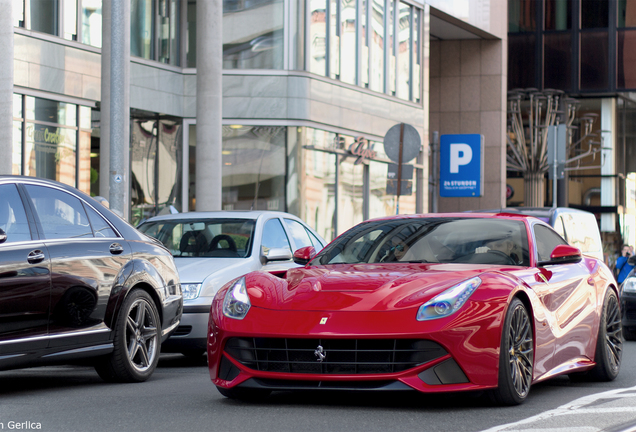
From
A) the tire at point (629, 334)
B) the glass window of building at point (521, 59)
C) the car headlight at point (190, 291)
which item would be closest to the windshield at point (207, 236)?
the car headlight at point (190, 291)

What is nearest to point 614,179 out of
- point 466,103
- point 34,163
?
point 466,103

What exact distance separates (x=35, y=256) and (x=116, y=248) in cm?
98

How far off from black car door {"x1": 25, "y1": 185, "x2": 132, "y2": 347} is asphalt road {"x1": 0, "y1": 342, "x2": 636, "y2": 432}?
0.45 m

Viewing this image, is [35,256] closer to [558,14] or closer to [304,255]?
[304,255]

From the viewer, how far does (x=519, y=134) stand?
135 ft

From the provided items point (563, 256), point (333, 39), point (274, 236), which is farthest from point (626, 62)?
point (563, 256)

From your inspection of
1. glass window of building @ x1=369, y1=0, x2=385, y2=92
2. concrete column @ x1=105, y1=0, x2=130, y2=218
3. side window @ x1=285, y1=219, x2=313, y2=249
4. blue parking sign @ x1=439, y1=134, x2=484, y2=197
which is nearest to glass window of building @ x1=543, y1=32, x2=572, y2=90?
blue parking sign @ x1=439, y1=134, x2=484, y2=197

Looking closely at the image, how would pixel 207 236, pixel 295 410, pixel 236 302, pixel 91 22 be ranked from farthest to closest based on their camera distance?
1. pixel 91 22
2. pixel 207 236
3. pixel 236 302
4. pixel 295 410

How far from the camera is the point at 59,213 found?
7383 mm

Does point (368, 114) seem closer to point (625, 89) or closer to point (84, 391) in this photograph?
point (625, 89)

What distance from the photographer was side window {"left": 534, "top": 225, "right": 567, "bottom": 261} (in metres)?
7.59

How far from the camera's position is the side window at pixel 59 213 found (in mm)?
7180

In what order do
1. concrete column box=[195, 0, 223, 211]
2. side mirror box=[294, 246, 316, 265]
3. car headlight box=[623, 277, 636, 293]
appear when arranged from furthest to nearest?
concrete column box=[195, 0, 223, 211]
car headlight box=[623, 277, 636, 293]
side mirror box=[294, 246, 316, 265]

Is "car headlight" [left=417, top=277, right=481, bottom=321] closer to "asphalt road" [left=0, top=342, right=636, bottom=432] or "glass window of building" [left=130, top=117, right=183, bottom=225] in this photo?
"asphalt road" [left=0, top=342, right=636, bottom=432]
